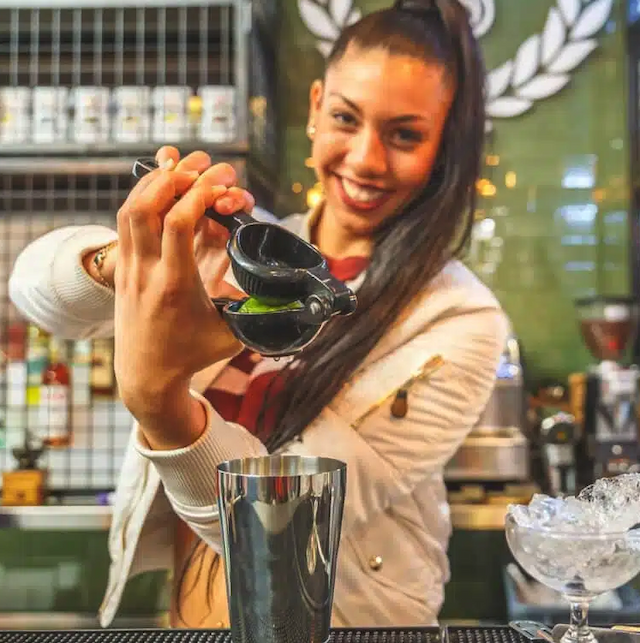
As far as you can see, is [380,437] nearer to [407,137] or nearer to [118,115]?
[407,137]

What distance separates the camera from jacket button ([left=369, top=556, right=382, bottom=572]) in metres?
1.25

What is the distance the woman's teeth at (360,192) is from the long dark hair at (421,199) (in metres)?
0.05

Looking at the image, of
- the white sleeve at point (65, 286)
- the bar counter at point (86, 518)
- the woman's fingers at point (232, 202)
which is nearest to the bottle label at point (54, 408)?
the bar counter at point (86, 518)

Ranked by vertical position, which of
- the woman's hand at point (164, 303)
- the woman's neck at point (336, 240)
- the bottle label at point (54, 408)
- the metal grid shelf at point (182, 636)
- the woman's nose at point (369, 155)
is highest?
the woman's nose at point (369, 155)

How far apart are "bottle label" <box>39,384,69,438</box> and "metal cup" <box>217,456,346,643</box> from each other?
1987mm

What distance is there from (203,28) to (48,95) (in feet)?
1.71

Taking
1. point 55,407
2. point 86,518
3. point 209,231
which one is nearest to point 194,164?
point 209,231

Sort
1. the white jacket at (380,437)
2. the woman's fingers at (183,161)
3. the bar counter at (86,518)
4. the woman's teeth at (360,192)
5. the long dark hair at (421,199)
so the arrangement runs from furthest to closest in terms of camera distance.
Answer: the bar counter at (86,518) < the woman's teeth at (360,192) < the long dark hair at (421,199) < the white jacket at (380,437) < the woman's fingers at (183,161)

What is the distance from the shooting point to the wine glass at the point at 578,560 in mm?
736

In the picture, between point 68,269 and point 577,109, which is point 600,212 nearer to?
point 577,109

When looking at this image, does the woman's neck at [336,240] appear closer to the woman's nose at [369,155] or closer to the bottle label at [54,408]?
the woman's nose at [369,155]

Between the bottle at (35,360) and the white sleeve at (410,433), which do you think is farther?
the bottle at (35,360)

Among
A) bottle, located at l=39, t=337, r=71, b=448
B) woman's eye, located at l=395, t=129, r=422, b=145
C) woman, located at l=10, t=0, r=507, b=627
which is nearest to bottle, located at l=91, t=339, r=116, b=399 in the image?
bottle, located at l=39, t=337, r=71, b=448

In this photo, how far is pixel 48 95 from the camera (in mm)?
2568
